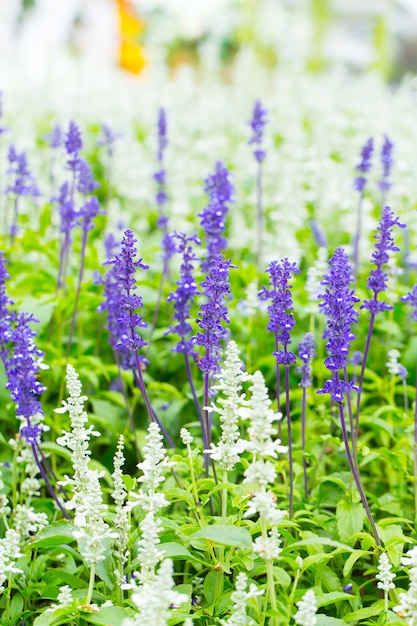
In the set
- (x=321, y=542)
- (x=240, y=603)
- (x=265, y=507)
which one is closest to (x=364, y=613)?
(x=321, y=542)

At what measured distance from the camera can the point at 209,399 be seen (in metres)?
4.91

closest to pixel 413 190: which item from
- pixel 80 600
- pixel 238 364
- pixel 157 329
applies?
pixel 157 329

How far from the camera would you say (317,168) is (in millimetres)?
8844

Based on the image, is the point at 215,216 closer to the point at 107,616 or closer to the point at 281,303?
the point at 281,303

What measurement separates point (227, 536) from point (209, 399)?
1.70m

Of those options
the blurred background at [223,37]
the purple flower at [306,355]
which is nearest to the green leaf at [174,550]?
the purple flower at [306,355]

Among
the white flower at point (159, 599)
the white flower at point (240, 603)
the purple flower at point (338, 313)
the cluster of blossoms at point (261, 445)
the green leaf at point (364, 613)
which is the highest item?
the purple flower at point (338, 313)

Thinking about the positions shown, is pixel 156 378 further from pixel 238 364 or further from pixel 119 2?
pixel 119 2

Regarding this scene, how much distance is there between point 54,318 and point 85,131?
603cm

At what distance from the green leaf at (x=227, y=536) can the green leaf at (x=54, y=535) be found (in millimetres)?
734

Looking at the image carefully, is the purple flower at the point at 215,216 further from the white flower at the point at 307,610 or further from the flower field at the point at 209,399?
the white flower at the point at 307,610

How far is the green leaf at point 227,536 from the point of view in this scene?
3.20m

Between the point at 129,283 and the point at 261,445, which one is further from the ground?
the point at 129,283

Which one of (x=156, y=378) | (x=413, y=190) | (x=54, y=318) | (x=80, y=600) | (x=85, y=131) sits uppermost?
(x=85, y=131)
